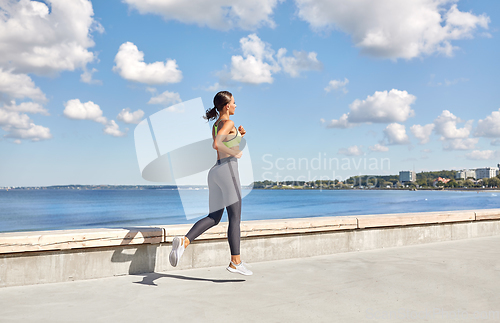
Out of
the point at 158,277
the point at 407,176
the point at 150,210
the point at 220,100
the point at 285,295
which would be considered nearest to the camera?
the point at 285,295

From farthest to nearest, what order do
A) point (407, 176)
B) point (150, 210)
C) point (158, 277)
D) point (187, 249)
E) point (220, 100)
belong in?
point (407, 176) → point (150, 210) → point (187, 249) → point (158, 277) → point (220, 100)

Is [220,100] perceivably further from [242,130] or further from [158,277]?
[158,277]

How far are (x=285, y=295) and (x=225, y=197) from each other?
119cm

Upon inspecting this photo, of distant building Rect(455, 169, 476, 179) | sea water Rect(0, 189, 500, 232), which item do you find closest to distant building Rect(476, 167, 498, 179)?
distant building Rect(455, 169, 476, 179)

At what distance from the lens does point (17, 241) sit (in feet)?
12.6

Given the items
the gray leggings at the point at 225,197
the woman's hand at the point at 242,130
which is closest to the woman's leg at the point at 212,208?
the gray leggings at the point at 225,197

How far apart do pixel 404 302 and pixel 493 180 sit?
659ft

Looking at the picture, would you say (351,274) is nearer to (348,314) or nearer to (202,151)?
(348,314)

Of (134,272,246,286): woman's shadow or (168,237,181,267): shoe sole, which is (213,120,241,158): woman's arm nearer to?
(168,237,181,267): shoe sole

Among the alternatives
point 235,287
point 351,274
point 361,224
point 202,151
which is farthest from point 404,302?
point 202,151

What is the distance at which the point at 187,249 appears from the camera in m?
4.80

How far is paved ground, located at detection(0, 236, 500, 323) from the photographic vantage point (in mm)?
2961

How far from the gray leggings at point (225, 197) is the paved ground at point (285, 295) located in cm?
58

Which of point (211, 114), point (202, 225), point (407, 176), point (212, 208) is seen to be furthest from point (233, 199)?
point (407, 176)
